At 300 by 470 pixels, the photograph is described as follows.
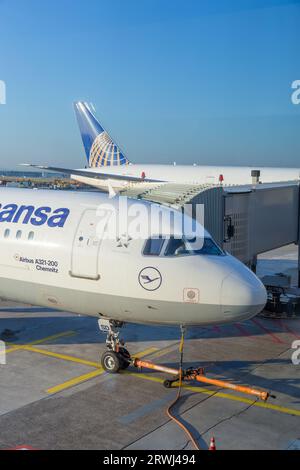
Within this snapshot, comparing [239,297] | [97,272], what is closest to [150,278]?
[97,272]

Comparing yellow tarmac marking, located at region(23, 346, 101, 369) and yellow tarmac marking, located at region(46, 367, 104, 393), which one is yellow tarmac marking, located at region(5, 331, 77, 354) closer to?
yellow tarmac marking, located at region(23, 346, 101, 369)

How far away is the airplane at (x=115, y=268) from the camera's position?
1277cm

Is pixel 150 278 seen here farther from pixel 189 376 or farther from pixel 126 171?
pixel 126 171

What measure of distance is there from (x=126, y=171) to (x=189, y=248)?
4219cm

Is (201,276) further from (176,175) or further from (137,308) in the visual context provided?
(176,175)

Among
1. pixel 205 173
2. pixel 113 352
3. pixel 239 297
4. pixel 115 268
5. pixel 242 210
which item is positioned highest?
pixel 205 173

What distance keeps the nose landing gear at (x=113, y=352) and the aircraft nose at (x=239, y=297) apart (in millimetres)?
3732

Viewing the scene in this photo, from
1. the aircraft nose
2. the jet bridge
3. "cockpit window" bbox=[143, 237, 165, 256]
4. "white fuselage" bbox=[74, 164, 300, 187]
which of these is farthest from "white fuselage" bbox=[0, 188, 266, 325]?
"white fuselage" bbox=[74, 164, 300, 187]

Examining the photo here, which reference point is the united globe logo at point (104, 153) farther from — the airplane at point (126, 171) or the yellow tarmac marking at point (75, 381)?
the yellow tarmac marking at point (75, 381)

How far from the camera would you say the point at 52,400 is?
13062 millimetres

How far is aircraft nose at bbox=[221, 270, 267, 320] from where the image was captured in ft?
40.8

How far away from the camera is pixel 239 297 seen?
12.4 m

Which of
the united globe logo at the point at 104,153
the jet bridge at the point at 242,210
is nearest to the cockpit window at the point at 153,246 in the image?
the jet bridge at the point at 242,210
